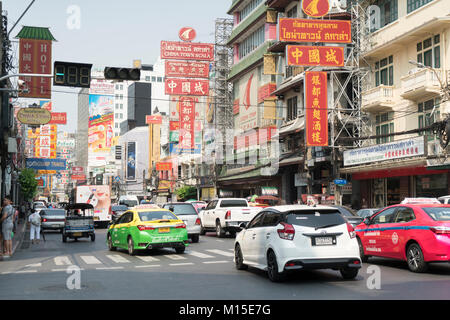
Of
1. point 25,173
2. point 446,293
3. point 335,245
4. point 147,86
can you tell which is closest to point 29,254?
point 335,245

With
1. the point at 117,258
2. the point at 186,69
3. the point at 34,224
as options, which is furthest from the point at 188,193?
the point at 117,258

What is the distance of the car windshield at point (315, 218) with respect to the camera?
11.1 metres

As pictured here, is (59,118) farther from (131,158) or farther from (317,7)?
(131,158)

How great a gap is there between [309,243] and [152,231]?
7.88 metres

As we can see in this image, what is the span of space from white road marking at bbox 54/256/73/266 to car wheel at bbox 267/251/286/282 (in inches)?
273

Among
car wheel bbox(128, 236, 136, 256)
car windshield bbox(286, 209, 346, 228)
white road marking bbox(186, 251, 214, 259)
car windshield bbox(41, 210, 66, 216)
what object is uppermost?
car windshield bbox(286, 209, 346, 228)

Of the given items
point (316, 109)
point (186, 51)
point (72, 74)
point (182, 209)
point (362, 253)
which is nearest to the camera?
point (362, 253)

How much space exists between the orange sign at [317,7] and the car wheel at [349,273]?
2602 cm

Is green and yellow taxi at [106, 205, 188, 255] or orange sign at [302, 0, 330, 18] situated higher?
orange sign at [302, 0, 330, 18]

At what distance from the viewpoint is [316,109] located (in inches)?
1344

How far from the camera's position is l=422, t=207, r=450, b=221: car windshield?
1235cm

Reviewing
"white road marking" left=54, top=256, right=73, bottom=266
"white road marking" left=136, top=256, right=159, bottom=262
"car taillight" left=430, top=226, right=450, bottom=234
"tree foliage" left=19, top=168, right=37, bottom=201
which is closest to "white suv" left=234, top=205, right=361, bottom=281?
"car taillight" left=430, top=226, right=450, bottom=234

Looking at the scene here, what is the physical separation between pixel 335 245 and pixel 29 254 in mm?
13020

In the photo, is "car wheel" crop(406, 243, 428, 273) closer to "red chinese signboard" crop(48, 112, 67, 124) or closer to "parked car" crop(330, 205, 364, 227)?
"parked car" crop(330, 205, 364, 227)
